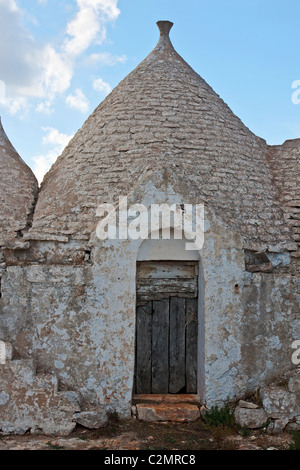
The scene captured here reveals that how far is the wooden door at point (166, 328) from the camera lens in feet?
23.7

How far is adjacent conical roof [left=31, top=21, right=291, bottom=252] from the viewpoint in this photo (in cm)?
745

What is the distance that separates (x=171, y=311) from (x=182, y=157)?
2492 millimetres

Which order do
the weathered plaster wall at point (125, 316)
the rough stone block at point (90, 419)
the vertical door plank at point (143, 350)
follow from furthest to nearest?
the vertical door plank at point (143, 350) → the weathered plaster wall at point (125, 316) → the rough stone block at point (90, 419)

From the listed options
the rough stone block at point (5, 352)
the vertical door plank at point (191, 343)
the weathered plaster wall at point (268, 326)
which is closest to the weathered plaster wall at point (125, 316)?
the weathered plaster wall at point (268, 326)

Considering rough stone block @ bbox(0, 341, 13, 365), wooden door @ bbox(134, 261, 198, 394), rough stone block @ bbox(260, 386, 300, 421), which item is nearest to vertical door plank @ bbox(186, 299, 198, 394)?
wooden door @ bbox(134, 261, 198, 394)

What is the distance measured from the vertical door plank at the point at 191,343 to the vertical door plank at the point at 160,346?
31 centimetres

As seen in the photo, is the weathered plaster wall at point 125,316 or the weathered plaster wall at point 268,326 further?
the weathered plaster wall at point 268,326

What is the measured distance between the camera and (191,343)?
7.30 meters

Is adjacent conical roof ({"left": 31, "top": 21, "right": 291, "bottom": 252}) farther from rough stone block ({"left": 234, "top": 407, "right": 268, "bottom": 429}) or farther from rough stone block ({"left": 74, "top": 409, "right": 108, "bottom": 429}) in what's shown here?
rough stone block ({"left": 74, "top": 409, "right": 108, "bottom": 429})

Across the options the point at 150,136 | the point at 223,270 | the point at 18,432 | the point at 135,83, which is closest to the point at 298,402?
the point at 223,270

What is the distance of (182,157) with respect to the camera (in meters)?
7.84

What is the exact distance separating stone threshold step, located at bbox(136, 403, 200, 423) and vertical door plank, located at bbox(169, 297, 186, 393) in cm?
62

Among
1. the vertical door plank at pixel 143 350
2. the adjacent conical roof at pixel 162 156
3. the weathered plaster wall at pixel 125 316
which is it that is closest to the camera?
the weathered plaster wall at pixel 125 316

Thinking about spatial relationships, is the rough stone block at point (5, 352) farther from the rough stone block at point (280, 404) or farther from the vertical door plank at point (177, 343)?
the rough stone block at point (280, 404)
